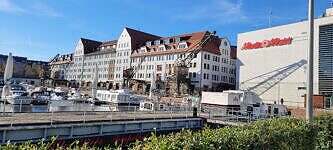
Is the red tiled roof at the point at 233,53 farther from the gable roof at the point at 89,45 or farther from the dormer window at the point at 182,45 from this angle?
the gable roof at the point at 89,45

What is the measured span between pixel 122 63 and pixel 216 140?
10484 centimetres

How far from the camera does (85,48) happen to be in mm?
131625

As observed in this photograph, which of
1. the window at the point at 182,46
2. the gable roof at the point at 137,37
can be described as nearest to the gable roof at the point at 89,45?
the gable roof at the point at 137,37

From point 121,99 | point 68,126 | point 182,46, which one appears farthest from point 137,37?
point 68,126

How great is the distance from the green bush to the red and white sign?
57015 mm

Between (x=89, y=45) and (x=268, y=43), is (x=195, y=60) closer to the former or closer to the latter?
(x=268, y=43)

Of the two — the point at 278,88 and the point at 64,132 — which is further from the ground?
the point at 278,88

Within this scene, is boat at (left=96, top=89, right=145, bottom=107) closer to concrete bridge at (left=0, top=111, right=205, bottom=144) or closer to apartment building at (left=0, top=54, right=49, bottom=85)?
concrete bridge at (left=0, top=111, right=205, bottom=144)

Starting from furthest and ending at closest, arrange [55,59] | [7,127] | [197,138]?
[55,59] → [7,127] → [197,138]

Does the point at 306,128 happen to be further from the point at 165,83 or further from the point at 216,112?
the point at 165,83

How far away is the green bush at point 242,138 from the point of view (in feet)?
19.7

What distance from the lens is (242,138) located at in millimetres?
7590

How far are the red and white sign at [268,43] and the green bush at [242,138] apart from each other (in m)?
57.0

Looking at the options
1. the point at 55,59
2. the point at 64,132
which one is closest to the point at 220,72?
the point at 64,132
